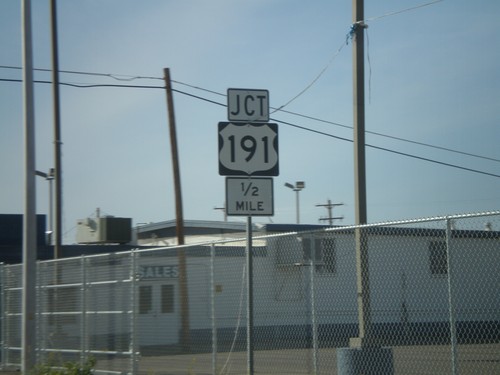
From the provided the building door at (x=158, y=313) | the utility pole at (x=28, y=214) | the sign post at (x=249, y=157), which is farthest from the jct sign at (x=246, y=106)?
the utility pole at (x=28, y=214)

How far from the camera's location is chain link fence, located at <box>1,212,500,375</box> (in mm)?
7809

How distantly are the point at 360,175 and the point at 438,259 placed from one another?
10.6 feet

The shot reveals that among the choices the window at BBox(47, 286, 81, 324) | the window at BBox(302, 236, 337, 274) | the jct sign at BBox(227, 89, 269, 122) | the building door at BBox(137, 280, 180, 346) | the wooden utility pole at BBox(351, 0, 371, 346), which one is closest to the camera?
the jct sign at BBox(227, 89, 269, 122)

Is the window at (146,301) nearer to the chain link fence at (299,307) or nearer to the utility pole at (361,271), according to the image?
the chain link fence at (299,307)

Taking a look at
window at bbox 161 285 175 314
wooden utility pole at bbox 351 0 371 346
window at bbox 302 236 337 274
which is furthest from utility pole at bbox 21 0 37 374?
wooden utility pole at bbox 351 0 371 346

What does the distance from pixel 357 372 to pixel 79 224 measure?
16973 mm

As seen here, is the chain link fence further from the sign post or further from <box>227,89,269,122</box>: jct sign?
<box>227,89,269,122</box>: jct sign

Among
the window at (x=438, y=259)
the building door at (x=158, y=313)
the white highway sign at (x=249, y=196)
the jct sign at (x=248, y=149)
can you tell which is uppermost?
the jct sign at (x=248, y=149)

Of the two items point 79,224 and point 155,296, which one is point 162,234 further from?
point 155,296

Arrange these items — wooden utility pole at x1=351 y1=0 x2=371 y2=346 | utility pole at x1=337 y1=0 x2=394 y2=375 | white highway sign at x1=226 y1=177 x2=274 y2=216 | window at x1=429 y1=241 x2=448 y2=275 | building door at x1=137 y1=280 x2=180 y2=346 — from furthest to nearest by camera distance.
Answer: building door at x1=137 y1=280 x2=180 y2=346 → wooden utility pole at x1=351 y1=0 x2=371 y2=346 → utility pole at x1=337 y1=0 x2=394 y2=375 → white highway sign at x1=226 y1=177 x2=274 y2=216 → window at x1=429 y1=241 x2=448 y2=275

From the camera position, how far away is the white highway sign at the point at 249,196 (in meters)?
8.70

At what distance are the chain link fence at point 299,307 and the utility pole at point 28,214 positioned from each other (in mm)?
1200

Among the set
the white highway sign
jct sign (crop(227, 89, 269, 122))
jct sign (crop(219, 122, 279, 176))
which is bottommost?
the white highway sign

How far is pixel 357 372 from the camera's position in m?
9.27
